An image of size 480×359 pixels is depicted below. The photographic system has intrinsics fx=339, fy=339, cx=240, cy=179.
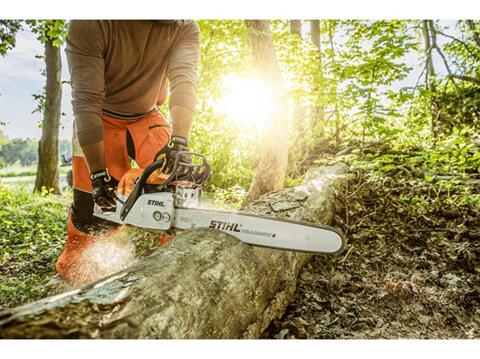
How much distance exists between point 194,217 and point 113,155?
2.81 feet

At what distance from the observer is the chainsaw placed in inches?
51.7

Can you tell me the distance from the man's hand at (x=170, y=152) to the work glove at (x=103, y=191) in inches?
12.0

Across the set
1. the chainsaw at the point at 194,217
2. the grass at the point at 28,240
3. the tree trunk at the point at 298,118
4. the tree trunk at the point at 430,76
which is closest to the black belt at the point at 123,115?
the chainsaw at the point at 194,217

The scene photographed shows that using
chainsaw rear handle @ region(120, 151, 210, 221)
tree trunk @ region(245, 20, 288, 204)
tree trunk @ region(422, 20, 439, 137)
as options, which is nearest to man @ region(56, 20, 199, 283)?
chainsaw rear handle @ region(120, 151, 210, 221)

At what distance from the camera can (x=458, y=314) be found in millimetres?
1527

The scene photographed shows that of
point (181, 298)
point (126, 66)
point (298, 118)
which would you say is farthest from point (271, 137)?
point (181, 298)

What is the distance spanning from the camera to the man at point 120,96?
171 centimetres

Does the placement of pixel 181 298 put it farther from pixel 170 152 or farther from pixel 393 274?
pixel 393 274

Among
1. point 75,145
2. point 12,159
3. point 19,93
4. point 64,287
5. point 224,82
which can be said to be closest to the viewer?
point 64,287

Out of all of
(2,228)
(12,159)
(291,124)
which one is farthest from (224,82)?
(2,228)

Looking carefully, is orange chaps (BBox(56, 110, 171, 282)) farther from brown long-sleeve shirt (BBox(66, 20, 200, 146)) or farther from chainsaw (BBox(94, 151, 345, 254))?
chainsaw (BBox(94, 151, 345, 254))

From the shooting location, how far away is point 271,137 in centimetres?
302
